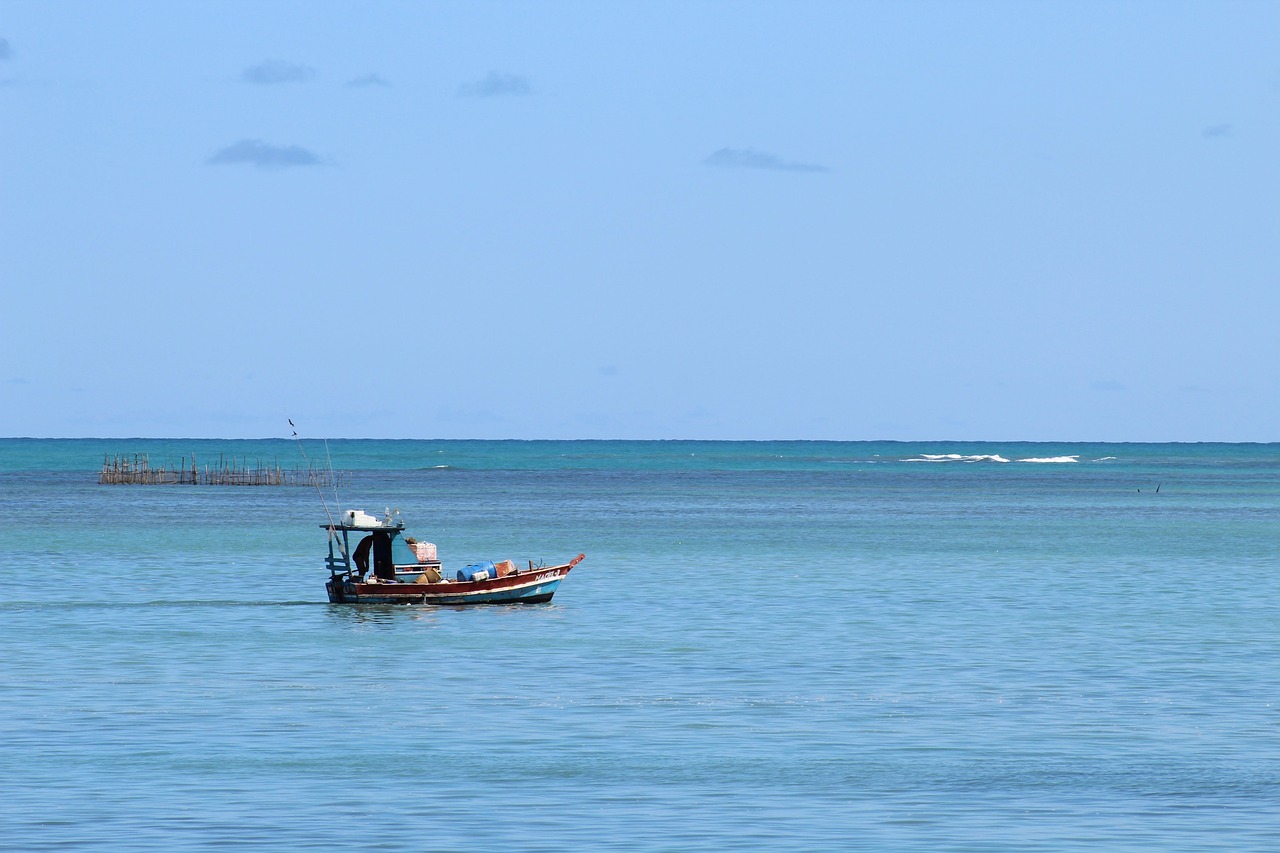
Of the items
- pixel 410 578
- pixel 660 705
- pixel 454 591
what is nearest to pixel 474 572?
pixel 454 591

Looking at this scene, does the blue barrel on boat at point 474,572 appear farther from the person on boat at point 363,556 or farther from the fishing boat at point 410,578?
the person on boat at point 363,556

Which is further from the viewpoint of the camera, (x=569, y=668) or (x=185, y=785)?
(x=569, y=668)

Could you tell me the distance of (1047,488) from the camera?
150 metres

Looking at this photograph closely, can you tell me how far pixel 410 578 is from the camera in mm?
47469

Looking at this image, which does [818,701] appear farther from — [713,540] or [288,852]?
[713,540]

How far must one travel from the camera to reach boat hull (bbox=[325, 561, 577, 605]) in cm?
4684

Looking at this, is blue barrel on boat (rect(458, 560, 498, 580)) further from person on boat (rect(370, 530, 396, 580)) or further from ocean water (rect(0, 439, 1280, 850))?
person on boat (rect(370, 530, 396, 580))

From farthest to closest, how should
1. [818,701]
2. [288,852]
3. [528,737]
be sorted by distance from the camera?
[818,701] < [528,737] < [288,852]

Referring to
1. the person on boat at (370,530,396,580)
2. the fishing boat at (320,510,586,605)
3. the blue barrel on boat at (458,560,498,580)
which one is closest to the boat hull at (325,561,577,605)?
the fishing boat at (320,510,586,605)

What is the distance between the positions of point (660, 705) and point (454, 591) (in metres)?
18.3

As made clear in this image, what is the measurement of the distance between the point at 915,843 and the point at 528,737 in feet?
26.1

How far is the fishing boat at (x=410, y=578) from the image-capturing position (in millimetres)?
46875

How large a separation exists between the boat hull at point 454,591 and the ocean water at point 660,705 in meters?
0.49

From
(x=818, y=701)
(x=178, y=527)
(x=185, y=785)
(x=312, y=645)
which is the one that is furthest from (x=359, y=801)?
(x=178, y=527)
